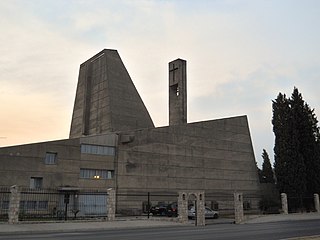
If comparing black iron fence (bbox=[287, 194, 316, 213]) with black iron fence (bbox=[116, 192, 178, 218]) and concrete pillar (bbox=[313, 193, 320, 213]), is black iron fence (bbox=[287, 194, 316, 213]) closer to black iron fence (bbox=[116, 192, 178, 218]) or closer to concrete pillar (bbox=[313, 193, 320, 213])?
concrete pillar (bbox=[313, 193, 320, 213])

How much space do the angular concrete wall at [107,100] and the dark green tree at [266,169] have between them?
31.5 metres

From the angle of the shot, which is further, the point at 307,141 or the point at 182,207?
the point at 307,141

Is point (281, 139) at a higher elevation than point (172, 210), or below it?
higher

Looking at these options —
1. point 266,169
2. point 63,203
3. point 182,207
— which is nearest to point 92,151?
point 63,203

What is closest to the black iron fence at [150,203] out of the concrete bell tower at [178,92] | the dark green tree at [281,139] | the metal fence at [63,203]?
the metal fence at [63,203]

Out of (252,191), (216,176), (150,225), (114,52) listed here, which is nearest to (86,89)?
(114,52)

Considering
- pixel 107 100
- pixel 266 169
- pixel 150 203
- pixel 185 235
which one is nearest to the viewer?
pixel 185 235

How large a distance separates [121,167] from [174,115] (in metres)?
15.2

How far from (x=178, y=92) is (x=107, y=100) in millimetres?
11006

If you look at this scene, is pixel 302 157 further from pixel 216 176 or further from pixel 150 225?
pixel 150 225

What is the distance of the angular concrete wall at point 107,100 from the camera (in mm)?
58156

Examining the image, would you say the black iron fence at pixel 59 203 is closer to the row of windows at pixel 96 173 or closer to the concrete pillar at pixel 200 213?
the row of windows at pixel 96 173

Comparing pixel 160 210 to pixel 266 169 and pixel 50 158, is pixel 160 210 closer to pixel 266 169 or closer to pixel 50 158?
pixel 50 158

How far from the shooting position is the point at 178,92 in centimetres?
5800
